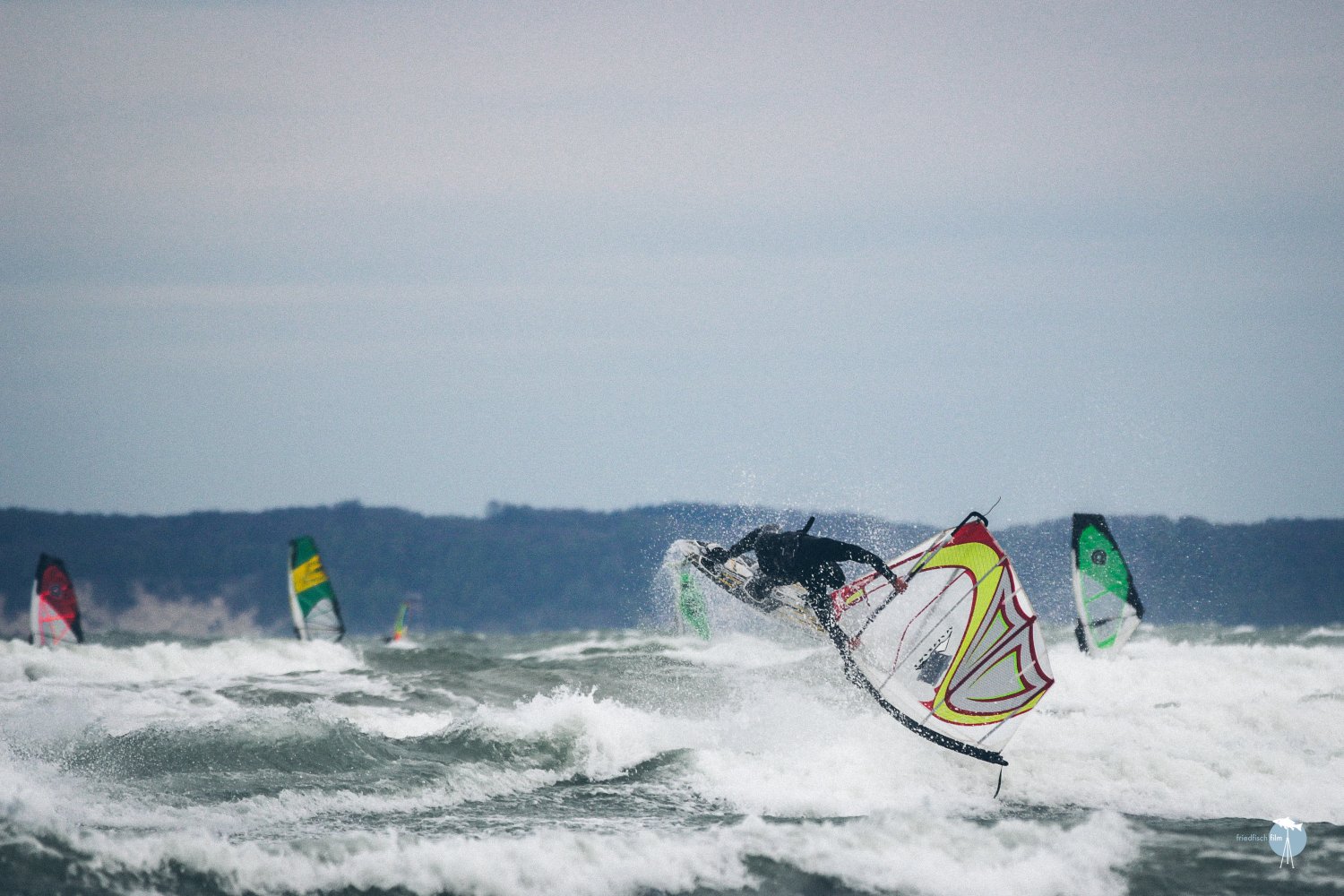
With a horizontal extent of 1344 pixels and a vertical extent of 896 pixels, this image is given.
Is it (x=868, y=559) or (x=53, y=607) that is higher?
(x=868, y=559)

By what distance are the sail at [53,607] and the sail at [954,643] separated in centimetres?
1980

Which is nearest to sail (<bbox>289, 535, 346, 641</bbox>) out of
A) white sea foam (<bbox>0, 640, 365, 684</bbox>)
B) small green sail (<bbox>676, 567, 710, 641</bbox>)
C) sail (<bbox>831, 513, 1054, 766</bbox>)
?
white sea foam (<bbox>0, 640, 365, 684</bbox>)

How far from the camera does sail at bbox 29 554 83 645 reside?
83.8 ft

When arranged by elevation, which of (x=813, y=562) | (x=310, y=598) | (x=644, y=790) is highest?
(x=813, y=562)

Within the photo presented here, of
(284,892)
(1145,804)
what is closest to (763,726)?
(1145,804)

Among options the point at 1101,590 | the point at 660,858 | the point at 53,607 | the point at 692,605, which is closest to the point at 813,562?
the point at 692,605

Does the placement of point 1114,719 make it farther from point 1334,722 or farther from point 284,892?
point 284,892

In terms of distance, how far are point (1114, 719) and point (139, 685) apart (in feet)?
37.5

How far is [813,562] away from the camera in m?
11.4

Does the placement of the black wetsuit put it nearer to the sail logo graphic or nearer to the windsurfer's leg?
the windsurfer's leg

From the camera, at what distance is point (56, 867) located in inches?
277

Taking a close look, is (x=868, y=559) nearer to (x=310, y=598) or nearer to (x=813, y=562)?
(x=813, y=562)

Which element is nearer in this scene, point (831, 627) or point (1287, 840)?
point (1287, 840)

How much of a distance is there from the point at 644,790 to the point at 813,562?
2.57 m
